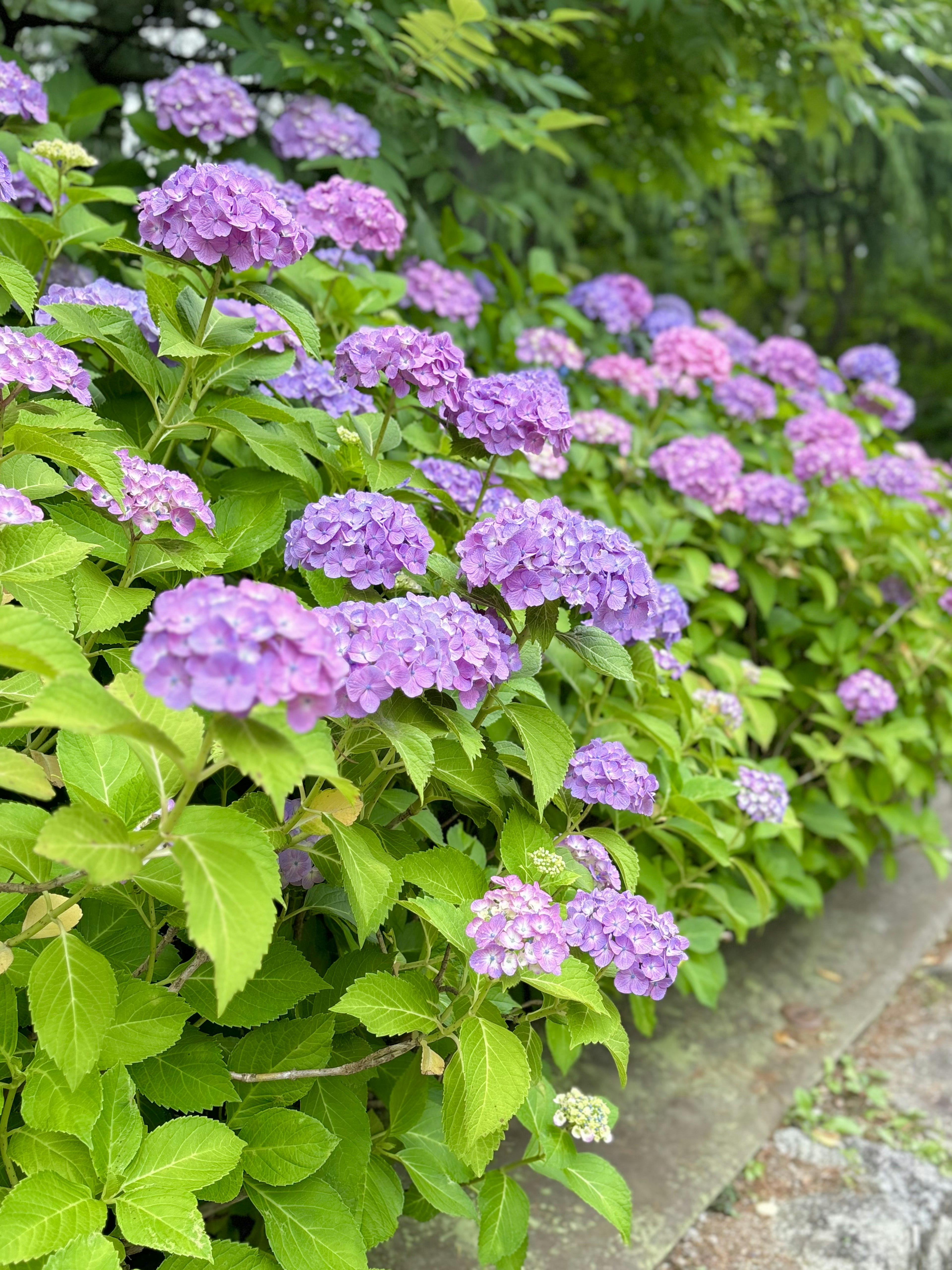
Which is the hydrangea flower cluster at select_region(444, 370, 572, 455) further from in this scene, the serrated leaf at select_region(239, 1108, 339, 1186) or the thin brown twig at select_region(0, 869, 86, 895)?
the serrated leaf at select_region(239, 1108, 339, 1186)

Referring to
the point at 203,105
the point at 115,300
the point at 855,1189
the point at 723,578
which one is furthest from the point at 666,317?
the point at 855,1189

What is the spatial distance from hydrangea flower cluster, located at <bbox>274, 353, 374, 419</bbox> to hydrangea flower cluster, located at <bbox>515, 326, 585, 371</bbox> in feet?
3.76

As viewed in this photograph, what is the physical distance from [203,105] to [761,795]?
6.97ft

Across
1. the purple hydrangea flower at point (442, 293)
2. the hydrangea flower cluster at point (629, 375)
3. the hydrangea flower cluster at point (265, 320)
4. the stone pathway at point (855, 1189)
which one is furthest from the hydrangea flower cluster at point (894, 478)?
the hydrangea flower cluster at point (265, 320)

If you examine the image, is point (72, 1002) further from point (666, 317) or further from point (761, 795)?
point (666, 317)

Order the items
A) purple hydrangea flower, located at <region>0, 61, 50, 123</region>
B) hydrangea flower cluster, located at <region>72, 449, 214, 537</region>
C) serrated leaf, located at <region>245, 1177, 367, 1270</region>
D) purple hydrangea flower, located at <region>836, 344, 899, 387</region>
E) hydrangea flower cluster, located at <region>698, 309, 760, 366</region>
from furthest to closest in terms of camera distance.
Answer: purple hydrangea flower, located at <region>836, 344, 899, 387</region>
hydrangea flower cluster, located at <region>698, 309, 760, 366</region>
purple hydrangea flower, located at <region>0, 61, 50, 123</region>
hydrangea flower cluster, located at <region>72, 449, 214, 537</region>
serrated leaf, located at <region>245, 1177, 367, 1270</region>

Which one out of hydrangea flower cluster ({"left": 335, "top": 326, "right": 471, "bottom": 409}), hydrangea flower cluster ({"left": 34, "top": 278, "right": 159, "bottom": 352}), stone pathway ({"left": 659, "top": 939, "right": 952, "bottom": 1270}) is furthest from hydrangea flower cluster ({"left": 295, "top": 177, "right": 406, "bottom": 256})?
stone pathway ({"left": 659, "top": 939, "right": 952, "bottom": 1270})

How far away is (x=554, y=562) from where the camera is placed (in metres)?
1.39

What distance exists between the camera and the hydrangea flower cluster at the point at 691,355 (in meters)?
3.35

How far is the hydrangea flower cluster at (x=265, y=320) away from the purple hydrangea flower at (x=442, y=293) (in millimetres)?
892

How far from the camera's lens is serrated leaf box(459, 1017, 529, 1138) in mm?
1254

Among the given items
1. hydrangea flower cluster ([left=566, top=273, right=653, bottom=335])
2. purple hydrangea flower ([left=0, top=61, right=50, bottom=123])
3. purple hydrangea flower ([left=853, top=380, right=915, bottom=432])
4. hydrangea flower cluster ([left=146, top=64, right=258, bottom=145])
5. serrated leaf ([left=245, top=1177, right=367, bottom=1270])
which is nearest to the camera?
serrated leaf ([left=245, top=1177, right=367, bottom=1270])

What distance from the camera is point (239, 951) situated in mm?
956

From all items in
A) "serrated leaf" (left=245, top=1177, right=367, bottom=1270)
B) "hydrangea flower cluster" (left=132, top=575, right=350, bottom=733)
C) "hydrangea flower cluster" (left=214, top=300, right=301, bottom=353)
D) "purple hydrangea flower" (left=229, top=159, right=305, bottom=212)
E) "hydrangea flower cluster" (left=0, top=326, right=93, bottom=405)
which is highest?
"hydrangea flower cluster" (left=132, top=575, right=350, bottom=733)
